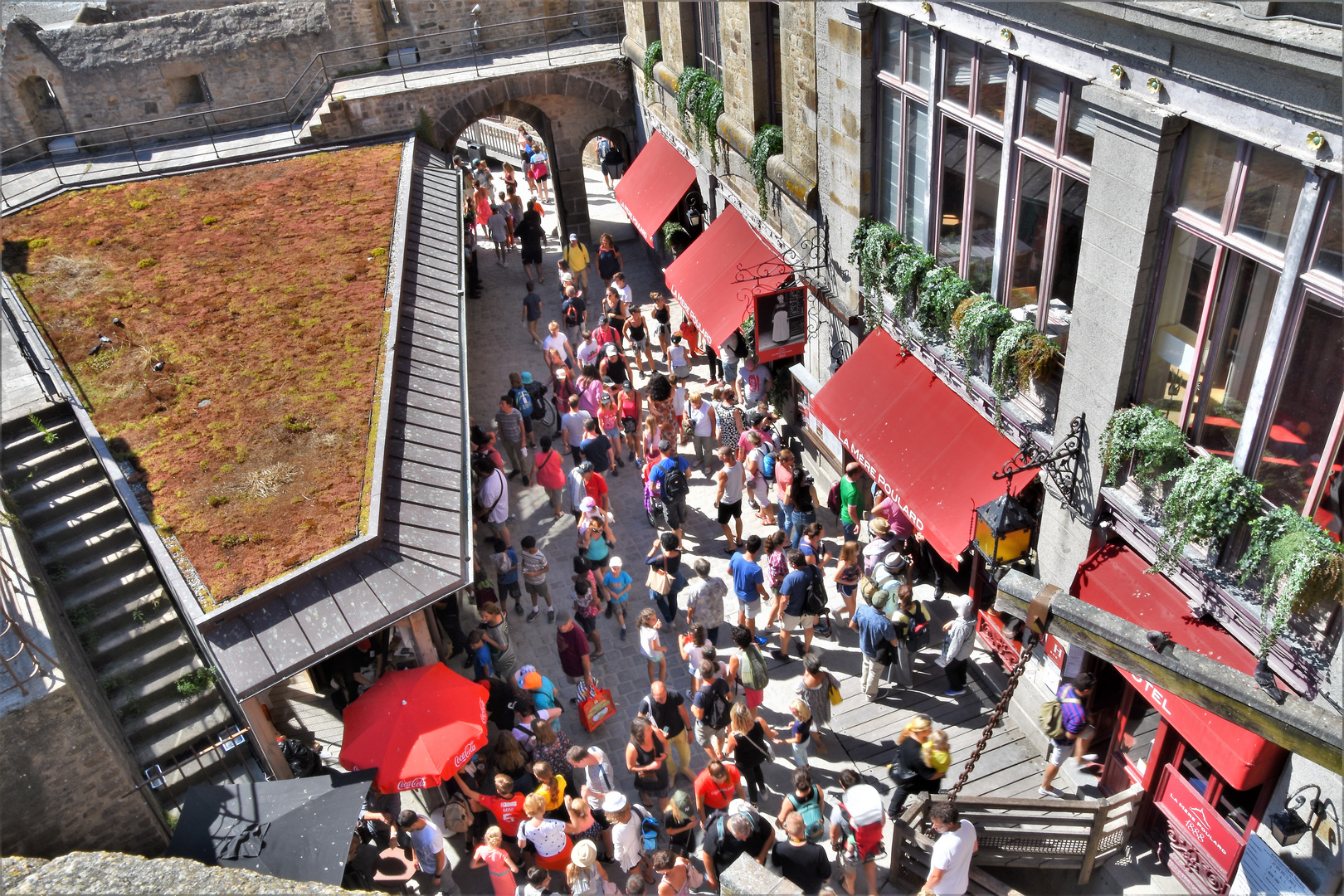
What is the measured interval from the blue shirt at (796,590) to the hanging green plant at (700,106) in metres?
8.48

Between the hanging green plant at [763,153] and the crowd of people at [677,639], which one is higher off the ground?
the hanging green plant at [763,153]

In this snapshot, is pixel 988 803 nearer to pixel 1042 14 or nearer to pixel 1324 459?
pixel 1324 459

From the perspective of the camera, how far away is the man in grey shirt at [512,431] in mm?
13164

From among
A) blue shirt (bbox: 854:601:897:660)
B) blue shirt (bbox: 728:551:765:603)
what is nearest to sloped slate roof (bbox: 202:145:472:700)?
blue shirt (bbox: 728:551:765:603)

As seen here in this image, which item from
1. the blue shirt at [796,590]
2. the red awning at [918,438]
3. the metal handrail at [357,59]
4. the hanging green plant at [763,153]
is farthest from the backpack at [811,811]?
the metal handrail at [357,59]

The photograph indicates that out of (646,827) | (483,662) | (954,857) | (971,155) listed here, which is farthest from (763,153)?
(954,857)

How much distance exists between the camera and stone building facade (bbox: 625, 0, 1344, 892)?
5730 mm

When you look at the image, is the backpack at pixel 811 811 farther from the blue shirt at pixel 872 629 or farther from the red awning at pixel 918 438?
the red awning at pixel 918 438

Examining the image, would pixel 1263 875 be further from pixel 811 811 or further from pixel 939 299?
pixel 939 299

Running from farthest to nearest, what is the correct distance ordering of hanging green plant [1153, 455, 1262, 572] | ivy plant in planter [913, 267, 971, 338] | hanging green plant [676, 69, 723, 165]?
hanging green plant [676, 69, 723, 165]
ivy plant in planter [913, 267, 971, 338]
hanging green plant [1153, 455, 1262, 572]

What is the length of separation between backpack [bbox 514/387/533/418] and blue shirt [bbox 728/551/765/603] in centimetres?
467

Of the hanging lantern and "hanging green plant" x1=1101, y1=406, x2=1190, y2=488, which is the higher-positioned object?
"hanging green plant" x1=1101, y1=406, x2=1190, y2=488

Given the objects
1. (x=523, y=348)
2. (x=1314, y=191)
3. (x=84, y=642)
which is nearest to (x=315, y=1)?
(x=523, y=348)

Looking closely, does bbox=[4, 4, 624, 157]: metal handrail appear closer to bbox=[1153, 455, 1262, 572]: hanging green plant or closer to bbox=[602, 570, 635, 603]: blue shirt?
bbox=[602, 570, 635, 603]: blue shirt
